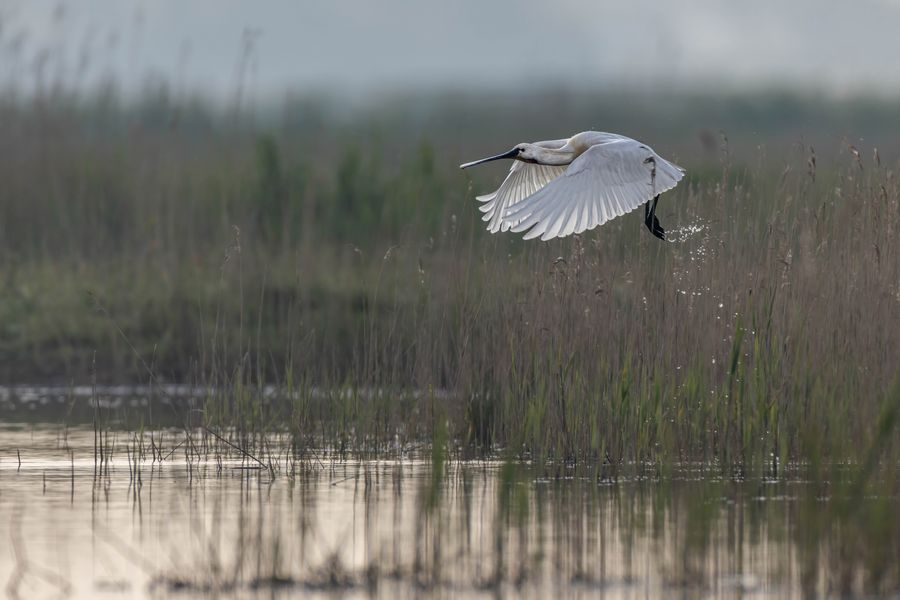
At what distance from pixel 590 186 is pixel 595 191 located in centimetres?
4

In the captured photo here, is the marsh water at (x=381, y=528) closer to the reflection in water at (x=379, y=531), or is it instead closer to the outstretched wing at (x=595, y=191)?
the reflection in water at (x=379, y=531)

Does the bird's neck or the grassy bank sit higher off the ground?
the bird's neck

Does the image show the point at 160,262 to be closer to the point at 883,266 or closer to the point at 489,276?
the point at 489,276

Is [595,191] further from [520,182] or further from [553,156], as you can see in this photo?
[520,182]

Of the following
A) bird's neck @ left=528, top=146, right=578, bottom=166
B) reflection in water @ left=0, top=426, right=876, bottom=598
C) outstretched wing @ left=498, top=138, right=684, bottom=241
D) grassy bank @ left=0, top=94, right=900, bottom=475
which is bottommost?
reflection in water @ left=0, top=426, right=876, bottom=598

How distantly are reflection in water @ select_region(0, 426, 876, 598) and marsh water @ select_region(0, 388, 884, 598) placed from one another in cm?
1

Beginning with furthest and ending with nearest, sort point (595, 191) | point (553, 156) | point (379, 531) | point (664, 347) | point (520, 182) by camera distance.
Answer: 1. point (520, 182)
2. point (553, 156)
3. point (595, 191)
4. point (664, 347)
5. point (379, 531)

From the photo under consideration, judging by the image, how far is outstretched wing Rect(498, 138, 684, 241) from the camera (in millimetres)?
7035

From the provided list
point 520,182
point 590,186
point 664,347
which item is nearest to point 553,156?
point 520,182

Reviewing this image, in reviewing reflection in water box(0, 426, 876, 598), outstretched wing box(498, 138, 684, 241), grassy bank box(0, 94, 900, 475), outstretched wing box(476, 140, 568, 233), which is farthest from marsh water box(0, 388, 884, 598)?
outstretched wing box(476, 140, 568, 233)

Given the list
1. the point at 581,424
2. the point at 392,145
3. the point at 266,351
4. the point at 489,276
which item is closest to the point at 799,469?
the point at 581,424

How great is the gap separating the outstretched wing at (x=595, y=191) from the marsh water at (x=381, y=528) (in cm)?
108

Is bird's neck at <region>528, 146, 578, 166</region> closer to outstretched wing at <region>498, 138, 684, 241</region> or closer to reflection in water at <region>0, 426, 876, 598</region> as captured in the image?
outstretched wing at <region>498, 138, 684, 241</region>

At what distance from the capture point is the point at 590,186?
7.29 meters
